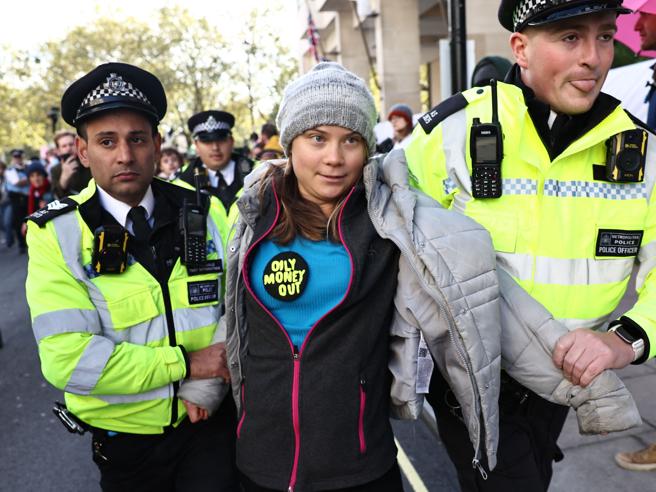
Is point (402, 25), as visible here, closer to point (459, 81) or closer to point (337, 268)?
point (459, 81)

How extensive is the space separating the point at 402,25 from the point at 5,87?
100 ft

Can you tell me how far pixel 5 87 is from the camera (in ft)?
119

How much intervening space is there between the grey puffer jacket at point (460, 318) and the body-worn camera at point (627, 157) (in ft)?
1.69

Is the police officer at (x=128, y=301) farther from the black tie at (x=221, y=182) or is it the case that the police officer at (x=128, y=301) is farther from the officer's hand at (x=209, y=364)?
the black tie at (x=221, y=182)

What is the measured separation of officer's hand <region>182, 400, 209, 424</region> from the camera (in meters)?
2.09

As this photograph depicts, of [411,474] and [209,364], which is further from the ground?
[209,364]

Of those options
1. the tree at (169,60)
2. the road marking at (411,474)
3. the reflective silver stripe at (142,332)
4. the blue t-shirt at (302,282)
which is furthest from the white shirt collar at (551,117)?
the tree at (169,60)

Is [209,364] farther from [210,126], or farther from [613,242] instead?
[210,126]

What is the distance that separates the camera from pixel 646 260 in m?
2.00

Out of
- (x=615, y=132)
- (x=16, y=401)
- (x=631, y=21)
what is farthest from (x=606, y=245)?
(x=16, y=401)

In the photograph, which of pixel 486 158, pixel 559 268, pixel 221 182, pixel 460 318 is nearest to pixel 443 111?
pixel 486 158

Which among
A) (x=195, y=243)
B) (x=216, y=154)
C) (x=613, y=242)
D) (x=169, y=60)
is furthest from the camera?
(x=169, y=60)

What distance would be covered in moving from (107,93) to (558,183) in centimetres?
161

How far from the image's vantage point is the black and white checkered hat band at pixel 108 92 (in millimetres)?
2051
